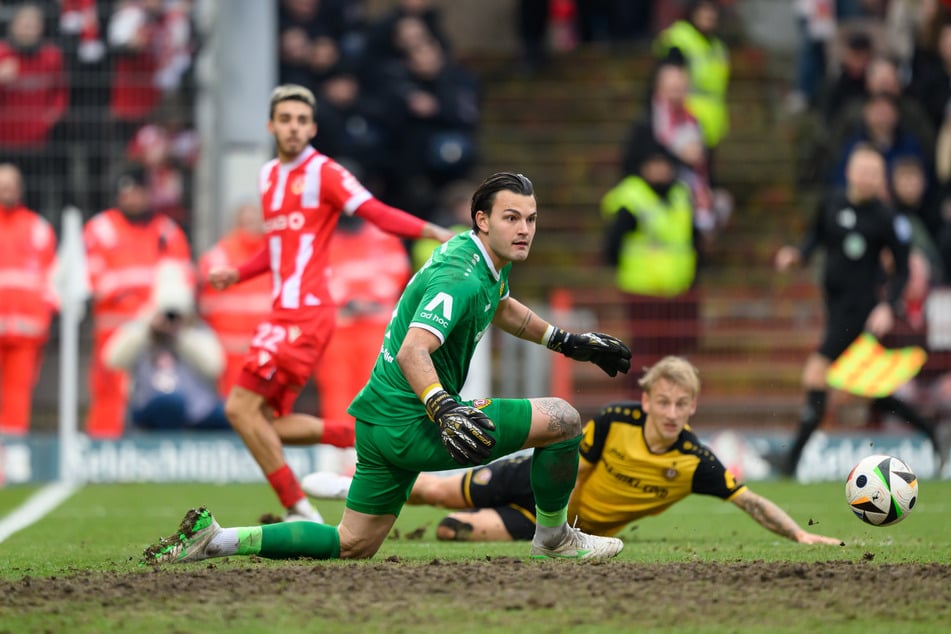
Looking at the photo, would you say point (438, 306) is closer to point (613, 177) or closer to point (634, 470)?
point (634, 470)

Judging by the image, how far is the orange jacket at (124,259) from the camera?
1501cm

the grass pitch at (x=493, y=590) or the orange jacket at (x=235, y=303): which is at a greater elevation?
the orange jacket at (x=235, y=303)

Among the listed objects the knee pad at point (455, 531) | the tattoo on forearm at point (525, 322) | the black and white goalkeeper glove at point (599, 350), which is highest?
the tattoo on forearm at point (525, 322)

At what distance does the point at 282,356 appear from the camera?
9148mm

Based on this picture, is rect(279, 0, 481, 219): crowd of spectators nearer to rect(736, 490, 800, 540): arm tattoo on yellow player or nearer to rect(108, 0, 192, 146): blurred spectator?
rect(108, 0, 192, 146): blurred spectator

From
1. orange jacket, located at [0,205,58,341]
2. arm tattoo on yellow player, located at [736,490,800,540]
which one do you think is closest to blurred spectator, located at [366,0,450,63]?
orange jacket, located at [0,205,58,341]

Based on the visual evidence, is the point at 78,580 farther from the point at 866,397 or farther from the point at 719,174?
the point at 719,174

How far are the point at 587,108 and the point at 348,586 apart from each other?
571 inches

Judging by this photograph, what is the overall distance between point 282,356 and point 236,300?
597cm

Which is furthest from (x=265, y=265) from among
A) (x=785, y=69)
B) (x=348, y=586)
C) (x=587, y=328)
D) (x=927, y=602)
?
(x=785, y=69)

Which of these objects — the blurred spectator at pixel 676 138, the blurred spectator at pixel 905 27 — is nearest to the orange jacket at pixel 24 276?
the blurred spectator at pixel 676 138

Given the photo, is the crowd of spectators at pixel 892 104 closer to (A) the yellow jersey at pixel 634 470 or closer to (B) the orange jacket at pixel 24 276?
(A) the yellow jersey at pixel 634 470

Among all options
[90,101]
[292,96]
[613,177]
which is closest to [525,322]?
[292,96]

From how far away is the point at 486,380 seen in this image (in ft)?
48.3
